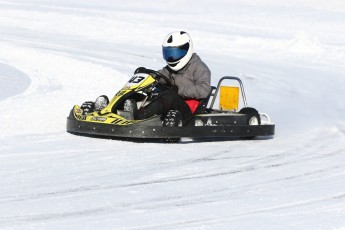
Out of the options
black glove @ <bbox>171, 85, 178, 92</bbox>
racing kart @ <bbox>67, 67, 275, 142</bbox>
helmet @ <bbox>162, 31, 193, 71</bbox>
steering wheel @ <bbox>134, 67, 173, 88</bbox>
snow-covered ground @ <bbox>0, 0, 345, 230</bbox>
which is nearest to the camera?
snow-covered ground @ <bbox>0, 0, 345, 230</bbox>

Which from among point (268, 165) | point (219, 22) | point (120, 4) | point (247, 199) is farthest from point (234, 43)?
point (247, 199)

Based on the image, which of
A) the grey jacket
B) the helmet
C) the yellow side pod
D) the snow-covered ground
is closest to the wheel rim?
the snow-covered ground

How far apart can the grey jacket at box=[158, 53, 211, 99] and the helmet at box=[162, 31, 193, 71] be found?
91 millimetres

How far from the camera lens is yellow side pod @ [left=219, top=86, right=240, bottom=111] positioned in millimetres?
10672

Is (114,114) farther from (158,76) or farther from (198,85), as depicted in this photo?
(198,85)

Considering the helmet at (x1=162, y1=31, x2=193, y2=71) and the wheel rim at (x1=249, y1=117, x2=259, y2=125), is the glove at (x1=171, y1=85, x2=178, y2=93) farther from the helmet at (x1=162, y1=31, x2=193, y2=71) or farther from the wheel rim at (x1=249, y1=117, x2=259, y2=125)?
the wheel rim at (x1=249, y1=117, x2=259, y2=125)

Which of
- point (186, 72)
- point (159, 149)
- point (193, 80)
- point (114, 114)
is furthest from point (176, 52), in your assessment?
point (159, 149)

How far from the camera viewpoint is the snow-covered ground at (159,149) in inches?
237

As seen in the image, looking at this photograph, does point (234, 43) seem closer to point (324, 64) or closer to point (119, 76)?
point (324, 64)

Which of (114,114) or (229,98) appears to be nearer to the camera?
(114,114)

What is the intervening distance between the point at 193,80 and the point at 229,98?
3.07ft

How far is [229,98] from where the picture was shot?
10.7 meters

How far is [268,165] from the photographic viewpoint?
27.0 feet

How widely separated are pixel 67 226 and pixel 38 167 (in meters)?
2.09
